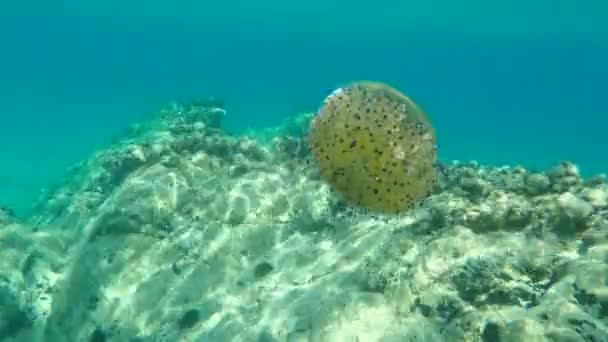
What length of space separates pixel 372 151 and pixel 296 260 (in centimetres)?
267

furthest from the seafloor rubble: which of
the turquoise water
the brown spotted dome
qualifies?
the turquoise water

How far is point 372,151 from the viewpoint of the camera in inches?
185

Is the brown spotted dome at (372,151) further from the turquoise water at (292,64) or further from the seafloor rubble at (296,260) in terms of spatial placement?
the turquoise water at (292,64)

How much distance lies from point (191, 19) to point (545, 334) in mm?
125471

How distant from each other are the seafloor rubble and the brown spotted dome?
2.73 feet

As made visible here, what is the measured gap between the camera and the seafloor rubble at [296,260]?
5414 millimetres

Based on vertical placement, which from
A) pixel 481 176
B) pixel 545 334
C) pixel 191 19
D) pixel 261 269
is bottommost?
pixel 545 334

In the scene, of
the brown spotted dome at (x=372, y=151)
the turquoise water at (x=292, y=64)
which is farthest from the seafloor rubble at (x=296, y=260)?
the turquoise water at (x=292, y=64)

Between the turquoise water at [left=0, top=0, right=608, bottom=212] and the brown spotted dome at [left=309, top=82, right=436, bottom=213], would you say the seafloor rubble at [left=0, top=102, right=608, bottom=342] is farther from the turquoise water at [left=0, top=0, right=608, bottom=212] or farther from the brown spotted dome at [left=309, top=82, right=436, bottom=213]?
the turquoise water at [left=0, top=0, right=608, bottom=212]

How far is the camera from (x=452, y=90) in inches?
4459

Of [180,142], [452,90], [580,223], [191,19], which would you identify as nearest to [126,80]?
[191,19]

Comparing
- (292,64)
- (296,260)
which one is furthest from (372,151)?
(292,64)

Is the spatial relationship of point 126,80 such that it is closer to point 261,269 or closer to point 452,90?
point 452,90

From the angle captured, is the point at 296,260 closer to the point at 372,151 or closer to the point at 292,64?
the point at 372,151
